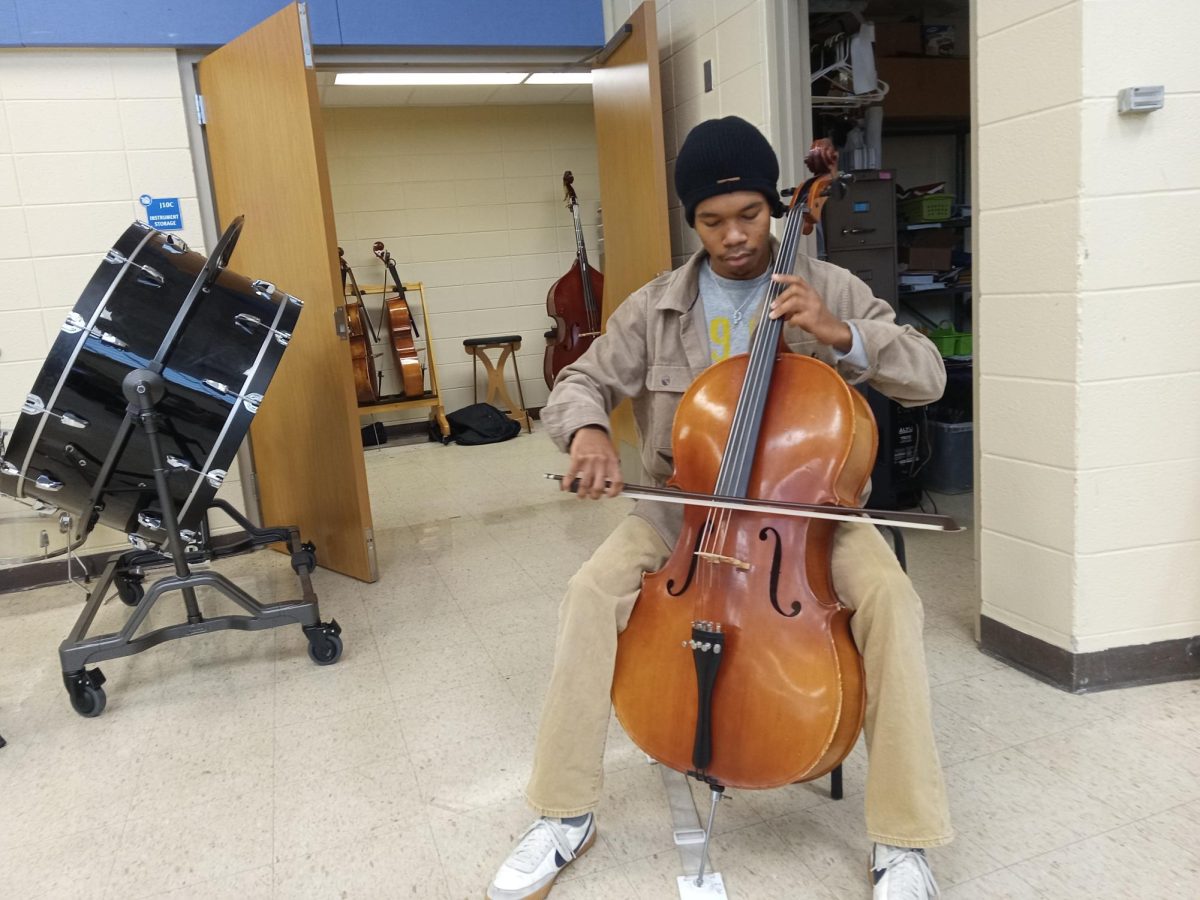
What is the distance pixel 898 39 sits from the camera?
13.1 ft

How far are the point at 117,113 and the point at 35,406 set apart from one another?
1.52 metres

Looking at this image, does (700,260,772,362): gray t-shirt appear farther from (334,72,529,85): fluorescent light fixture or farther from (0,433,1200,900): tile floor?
(334,72,529,85): fluorescent light fixture

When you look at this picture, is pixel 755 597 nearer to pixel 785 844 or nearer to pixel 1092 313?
pixel 785 844

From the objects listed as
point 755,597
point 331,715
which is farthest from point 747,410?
point 331,715

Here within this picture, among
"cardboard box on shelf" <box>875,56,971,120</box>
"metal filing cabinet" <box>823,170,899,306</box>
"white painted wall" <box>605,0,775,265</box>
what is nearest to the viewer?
"white painted wall" <box>605,0,775,265</box>

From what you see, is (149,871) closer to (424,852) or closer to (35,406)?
(424,852)

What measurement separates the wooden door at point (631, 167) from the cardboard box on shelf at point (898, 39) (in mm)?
1522

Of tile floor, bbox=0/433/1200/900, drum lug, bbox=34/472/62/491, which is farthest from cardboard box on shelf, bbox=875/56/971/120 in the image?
drum lug, bbox=34/472/62/491

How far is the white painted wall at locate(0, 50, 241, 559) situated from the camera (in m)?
2.72

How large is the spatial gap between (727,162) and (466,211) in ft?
15.4

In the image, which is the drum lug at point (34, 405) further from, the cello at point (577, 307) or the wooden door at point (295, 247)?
the cello at point (577, 307)

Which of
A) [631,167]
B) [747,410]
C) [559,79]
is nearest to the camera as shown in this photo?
[747,410]

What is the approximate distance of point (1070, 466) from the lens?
5.33 ft

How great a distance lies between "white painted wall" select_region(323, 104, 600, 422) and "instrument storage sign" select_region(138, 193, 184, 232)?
2595 mm
